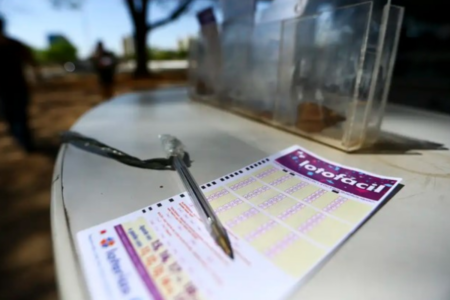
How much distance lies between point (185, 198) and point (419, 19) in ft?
8.73

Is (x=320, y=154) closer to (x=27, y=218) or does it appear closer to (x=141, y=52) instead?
(x=27, y=218)

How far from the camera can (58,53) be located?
7.91 m

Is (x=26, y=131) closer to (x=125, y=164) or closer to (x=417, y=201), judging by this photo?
(x=125, y=164)

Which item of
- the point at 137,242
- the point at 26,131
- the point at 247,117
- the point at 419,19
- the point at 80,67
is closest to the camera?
the point at 137,242

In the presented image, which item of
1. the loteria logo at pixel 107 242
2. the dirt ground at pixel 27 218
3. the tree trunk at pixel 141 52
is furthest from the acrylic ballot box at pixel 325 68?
the tree trunk at pixel 141 52

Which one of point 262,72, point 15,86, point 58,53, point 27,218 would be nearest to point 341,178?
point 262,72

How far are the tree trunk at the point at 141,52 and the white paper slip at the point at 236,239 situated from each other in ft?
15.5

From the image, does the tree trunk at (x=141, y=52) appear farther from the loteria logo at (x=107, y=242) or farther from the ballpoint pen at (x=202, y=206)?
the loteria logo at (x=107, y=242)

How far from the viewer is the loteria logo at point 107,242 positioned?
194mm

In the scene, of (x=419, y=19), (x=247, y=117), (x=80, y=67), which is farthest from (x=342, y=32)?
(x=80, y=67)

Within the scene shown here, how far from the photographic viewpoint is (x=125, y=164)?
0.34 metres

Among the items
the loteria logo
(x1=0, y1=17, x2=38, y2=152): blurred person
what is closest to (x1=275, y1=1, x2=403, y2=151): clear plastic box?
the loteria logo

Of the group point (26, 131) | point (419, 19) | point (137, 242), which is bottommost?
point (26, 131)

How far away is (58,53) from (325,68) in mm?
9578
